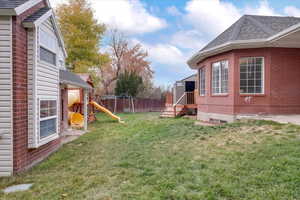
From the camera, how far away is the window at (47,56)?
5.17 meters

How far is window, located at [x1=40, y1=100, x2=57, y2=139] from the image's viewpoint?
16.5ft

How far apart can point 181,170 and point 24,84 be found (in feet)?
12.0

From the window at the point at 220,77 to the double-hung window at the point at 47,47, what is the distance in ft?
23.1

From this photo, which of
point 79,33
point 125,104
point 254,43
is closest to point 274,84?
point 254,43

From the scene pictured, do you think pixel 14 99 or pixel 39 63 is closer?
pixel 14 99

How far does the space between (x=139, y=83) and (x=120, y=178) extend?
66.7ft

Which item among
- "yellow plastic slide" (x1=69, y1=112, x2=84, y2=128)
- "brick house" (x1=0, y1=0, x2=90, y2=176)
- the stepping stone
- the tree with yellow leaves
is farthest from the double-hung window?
the tree with yellow leaves

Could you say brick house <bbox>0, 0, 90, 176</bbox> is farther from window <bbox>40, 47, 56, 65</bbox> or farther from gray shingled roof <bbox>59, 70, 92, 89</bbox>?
gray shingled roof <bbox>59, 70, 92, 89</bbox>

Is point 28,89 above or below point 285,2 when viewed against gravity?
below

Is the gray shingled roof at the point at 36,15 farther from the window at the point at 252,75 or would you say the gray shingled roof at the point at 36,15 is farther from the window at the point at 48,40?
the window at the point at 252,75

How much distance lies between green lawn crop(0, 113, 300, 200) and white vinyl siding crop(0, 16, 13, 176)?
501mm

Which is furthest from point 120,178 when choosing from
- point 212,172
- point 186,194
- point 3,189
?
point 3,189

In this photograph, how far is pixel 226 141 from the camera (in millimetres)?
5652

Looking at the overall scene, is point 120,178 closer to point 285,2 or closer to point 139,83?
point 285,2
